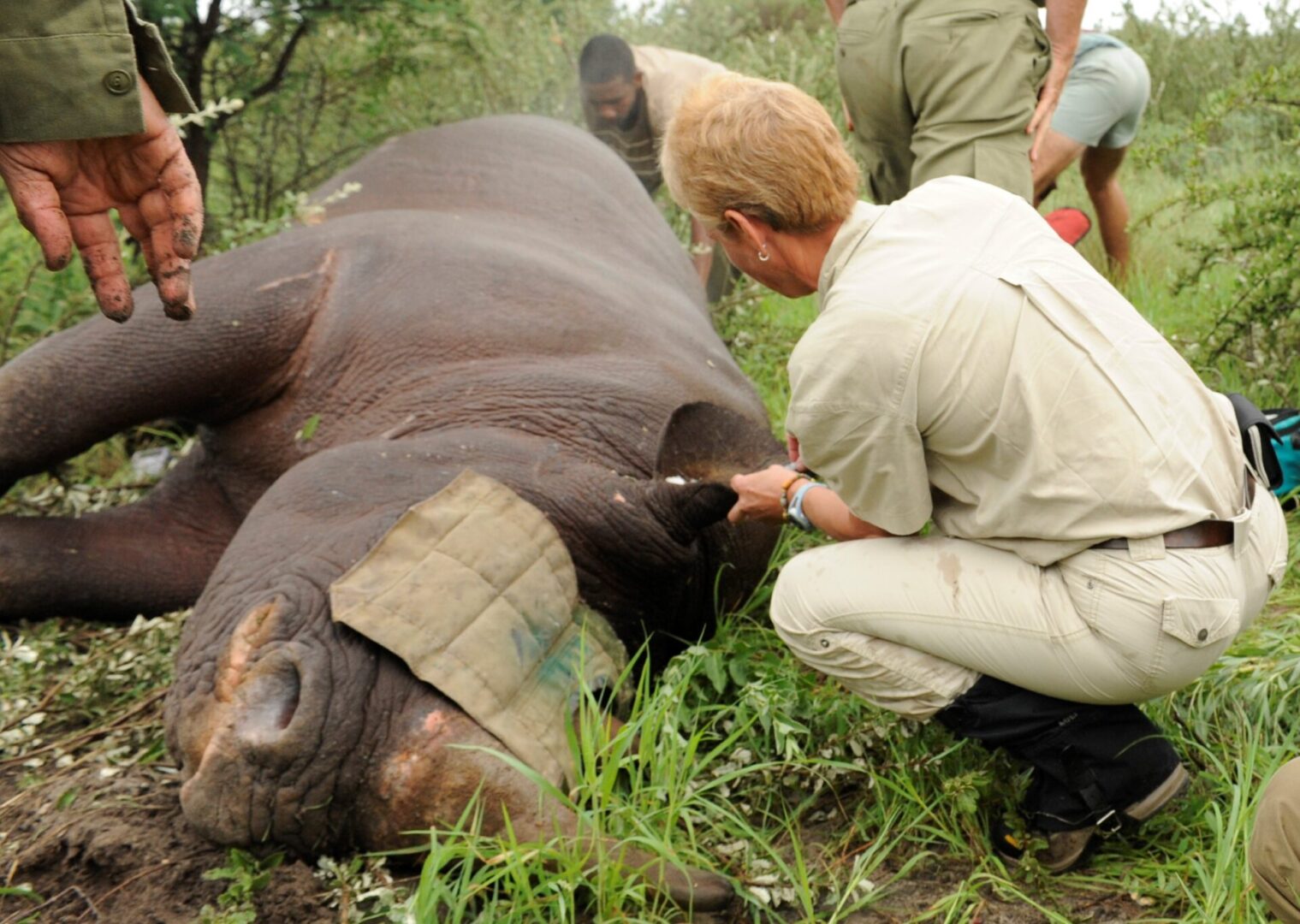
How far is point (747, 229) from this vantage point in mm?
3043

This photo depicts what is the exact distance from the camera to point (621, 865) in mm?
2787

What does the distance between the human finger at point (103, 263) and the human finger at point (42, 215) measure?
14 centimetres

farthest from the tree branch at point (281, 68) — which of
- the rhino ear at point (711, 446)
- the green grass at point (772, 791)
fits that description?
the rhino ear at point (711, 446)

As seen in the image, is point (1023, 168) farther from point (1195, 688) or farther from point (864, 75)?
point (1195, 688)

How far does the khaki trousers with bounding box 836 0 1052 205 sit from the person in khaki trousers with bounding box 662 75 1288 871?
1582mm

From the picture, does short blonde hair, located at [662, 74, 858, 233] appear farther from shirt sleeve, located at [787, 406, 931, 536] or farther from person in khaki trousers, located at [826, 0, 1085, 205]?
person in khaki trousers, located at [826, 0, 1085, 205]

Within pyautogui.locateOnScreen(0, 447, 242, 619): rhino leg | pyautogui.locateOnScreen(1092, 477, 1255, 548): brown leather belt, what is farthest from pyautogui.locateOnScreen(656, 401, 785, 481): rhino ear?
pyautogui.locateOnScreen(0, 447, 242, 619): rhino leg

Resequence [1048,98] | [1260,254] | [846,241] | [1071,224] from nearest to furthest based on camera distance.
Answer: [846,241], [1048,98], [1260,254], [1071,224]

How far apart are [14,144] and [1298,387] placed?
393cm

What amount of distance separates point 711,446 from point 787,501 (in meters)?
0.42

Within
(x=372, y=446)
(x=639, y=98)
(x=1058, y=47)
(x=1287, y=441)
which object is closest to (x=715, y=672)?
(x=372, y=446)

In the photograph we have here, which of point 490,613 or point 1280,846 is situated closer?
point 1280,846

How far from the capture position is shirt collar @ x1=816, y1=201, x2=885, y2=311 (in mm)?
2969

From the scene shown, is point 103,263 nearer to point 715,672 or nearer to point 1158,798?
point 715,672
